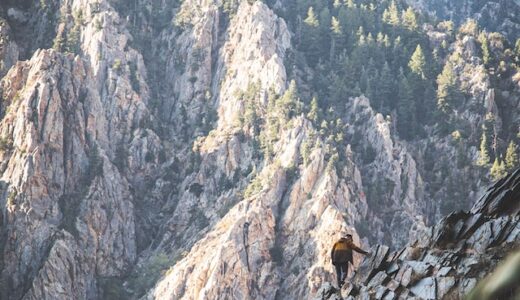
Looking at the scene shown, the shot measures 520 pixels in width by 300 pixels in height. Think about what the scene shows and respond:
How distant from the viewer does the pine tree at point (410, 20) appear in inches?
5807

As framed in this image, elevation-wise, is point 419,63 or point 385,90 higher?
point 419,63

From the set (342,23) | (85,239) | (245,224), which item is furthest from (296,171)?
(342,23)

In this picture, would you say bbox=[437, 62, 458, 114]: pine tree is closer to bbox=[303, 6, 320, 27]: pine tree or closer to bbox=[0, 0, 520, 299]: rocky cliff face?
bbox=[0, 0, 520, 299]: rocky cliff face

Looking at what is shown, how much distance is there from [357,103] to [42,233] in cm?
5148

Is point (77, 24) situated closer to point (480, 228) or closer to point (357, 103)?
point (357, 103)

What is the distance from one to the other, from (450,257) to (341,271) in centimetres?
572

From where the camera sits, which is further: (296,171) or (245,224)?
(296,171)

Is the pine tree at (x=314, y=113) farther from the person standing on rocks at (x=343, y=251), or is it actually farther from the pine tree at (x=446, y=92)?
the person standing on rocks at (x=343, y=251)

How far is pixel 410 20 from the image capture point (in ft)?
486

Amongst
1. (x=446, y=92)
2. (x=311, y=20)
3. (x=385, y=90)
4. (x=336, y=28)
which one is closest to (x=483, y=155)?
(x=446, y=92)

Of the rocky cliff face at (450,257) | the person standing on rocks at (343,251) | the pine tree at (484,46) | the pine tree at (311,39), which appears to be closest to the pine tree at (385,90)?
the pine tree at (311,39)

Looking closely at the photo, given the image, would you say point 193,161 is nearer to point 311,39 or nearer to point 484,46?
point 311,39

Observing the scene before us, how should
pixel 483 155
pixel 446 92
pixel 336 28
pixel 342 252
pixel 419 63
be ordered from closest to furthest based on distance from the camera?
pixel 342 252
pixel 483 155
pixel 446 92
pixel 419 63
pixel 336 28

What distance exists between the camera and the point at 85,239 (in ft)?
349
